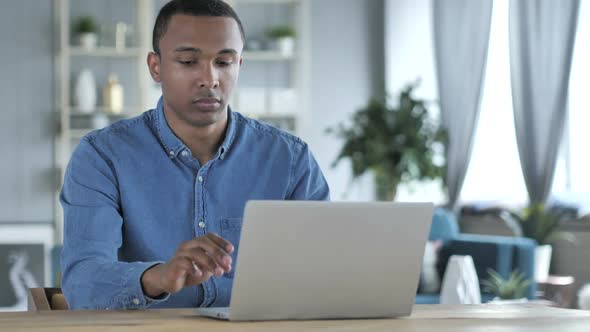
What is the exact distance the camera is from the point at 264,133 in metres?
2.49

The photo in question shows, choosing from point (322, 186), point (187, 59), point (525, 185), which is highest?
point (187, 59)

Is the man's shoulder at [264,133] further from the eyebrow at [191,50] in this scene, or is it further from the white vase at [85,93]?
the white vase at [85,93]

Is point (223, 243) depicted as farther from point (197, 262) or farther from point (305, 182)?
point (305, 182)

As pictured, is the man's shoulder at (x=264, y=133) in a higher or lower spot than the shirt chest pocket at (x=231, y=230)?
higher

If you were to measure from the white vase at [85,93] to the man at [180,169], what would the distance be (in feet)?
18.7

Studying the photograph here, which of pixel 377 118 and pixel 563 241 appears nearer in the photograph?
pixel 563 241

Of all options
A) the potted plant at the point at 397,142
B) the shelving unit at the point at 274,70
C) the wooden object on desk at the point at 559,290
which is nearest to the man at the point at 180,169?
the wooden object on desk at the point at 559,290

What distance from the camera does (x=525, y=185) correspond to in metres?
7.23

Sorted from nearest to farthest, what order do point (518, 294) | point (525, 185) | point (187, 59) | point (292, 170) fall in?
point (187, 59) → point (292, 170) → point (518, 294) → point (525, 185)

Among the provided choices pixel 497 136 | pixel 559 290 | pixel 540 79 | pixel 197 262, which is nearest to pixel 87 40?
pixel 497 136

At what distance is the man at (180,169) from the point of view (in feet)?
7.19

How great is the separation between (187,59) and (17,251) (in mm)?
5919

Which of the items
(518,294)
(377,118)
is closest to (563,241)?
(518,294)

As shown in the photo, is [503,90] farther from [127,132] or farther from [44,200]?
[127,132]
